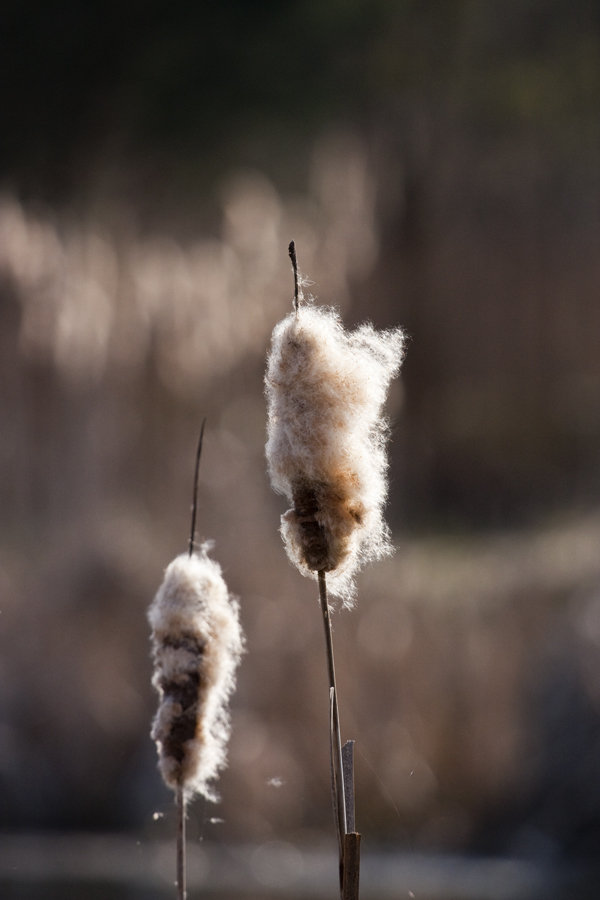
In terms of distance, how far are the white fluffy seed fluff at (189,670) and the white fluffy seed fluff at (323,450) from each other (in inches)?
7.9

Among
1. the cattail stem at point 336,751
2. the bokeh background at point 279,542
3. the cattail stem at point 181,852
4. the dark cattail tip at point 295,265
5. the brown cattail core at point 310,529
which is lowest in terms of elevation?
the cattail stem at point 181,852

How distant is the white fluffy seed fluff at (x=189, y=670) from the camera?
72.3 inches

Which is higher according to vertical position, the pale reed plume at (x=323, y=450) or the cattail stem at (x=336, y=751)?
the pale reed plume at (x=323, y=450)

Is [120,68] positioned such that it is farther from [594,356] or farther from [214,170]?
Answer: [594,356]

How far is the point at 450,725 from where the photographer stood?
5.68 metres

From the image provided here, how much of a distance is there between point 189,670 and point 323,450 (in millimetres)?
370

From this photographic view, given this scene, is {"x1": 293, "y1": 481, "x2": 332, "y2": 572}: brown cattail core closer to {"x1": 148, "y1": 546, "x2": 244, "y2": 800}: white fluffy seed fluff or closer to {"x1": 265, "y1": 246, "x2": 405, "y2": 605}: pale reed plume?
{"x1": 265, "y1": 246, "x2": 405, "y2": 605}: pale reed plume

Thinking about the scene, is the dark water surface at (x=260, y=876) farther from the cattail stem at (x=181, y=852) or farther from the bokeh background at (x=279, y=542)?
the cattail stem at (x=181, y=852)

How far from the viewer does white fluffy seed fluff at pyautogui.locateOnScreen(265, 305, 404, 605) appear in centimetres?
170

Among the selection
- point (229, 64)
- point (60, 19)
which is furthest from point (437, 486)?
point (60, 19)

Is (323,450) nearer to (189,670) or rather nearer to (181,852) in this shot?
(189,670)

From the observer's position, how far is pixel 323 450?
1.71 meters

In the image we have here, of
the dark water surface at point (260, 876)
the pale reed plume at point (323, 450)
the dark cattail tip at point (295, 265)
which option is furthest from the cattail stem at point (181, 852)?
the dark water surface at point (260, 876)

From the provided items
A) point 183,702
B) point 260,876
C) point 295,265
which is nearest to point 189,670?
point 183,702
